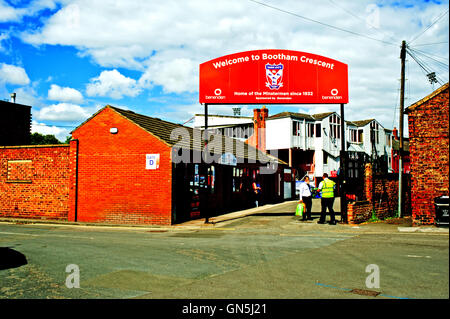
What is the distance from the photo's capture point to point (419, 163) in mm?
13664

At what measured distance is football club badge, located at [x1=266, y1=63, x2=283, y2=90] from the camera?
664 inches

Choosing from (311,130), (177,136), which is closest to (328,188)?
(177,136)

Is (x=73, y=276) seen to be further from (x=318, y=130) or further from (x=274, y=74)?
(x=318, y=130)

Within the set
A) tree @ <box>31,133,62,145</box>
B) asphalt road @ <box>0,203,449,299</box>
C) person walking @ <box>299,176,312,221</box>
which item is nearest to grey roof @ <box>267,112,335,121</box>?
person walking @ <box>299,176,312,221</box>

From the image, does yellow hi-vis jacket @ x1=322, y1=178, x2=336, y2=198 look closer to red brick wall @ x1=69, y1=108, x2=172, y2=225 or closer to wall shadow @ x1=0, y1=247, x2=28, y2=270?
red brick wall @ x1=69, y1=108, x2=172, y2=225

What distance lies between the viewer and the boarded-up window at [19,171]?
20656 millimetres

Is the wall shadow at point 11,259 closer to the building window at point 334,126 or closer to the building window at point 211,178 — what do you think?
the building window at point 211,178

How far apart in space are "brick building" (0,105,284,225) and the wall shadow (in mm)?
8506

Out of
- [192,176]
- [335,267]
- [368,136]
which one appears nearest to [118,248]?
[335,267]

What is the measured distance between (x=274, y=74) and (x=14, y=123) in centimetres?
2880

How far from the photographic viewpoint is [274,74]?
16.9 meters

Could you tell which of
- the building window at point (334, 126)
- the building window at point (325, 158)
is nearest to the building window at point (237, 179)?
the building window at point (325, 158)

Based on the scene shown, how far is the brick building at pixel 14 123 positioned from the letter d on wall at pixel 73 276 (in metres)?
31.5
